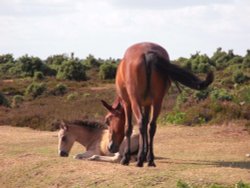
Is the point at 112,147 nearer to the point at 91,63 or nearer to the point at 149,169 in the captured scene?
the point at 149,169

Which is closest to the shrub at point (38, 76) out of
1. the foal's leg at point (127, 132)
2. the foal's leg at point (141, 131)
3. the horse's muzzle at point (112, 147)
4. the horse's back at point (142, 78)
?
the horse's muzzle at point (112, 147)

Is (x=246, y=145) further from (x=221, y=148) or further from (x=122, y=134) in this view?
(x=122, y=134)

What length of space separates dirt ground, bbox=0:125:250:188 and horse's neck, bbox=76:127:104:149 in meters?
0.92

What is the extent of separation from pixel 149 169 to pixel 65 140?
128 inches

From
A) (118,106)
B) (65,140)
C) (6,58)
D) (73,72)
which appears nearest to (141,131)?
(118,106)

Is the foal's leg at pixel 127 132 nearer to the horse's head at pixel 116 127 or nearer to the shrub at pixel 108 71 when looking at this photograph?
the horse's head at pixel 116 127

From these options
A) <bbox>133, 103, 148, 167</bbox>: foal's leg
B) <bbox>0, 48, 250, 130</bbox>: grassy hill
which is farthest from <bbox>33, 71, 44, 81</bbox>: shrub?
<bbox>133, 103, 148, 167</bbox>: foal's leg

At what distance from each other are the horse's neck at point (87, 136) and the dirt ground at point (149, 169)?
3.03 feet

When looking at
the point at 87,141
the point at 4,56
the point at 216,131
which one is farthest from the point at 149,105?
the point at 4,56

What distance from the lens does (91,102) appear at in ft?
99.0

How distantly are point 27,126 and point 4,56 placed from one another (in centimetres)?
5897

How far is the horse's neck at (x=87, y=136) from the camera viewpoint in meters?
12.1

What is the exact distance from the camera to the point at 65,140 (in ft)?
39.7

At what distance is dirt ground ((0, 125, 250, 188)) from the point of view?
8.56 meters
